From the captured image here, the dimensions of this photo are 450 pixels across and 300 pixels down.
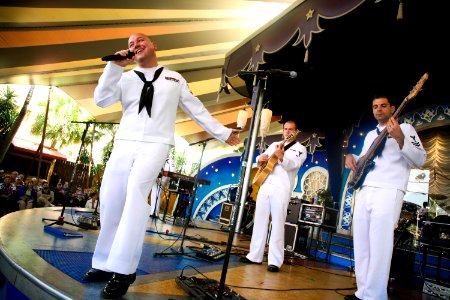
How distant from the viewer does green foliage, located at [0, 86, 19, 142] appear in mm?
16078

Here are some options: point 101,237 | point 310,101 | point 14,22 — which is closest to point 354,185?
point 101,237

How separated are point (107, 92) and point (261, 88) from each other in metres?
1.17

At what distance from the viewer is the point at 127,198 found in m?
1.97

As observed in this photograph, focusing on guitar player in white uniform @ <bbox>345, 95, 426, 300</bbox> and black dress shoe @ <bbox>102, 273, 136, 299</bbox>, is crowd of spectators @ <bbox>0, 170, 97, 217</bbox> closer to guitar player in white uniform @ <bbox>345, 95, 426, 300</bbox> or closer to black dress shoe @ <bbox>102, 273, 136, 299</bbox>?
black dress shoe @ <bbox>102, 273, 136, 299</bbox>

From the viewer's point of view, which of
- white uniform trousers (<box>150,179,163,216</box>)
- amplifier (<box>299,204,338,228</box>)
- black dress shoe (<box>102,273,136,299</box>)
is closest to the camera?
black dress shoe (<box>102,273,136,299</box>)

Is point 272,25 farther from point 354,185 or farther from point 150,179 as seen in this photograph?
point 150,179

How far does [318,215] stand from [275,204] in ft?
8.79

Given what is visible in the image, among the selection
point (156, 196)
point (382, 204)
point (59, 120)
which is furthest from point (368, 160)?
point (59, 120)

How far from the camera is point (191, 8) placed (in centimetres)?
559

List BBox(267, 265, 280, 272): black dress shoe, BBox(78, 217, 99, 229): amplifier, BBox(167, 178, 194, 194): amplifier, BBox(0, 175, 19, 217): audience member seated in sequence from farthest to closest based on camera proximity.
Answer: BBox(167, 178, 194, 194): amplifier, BBox(0, 175, 19, 217): audience member seated, BBox(78, 217, 99, 229): amplifier, BBox(267, 265, 280, 272): black dress shoe

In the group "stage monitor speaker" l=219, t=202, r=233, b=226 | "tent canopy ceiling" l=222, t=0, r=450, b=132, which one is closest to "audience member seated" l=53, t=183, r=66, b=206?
"stage monitor speaker" l=219, t=202, r=233, b=226

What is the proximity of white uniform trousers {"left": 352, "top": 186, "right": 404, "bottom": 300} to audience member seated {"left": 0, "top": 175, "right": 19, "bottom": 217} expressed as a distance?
791 cm

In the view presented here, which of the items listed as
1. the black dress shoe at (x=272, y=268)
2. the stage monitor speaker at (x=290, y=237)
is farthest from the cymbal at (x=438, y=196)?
the black dress shoe at (x=272, y=268)

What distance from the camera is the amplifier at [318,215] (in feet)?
20.7
